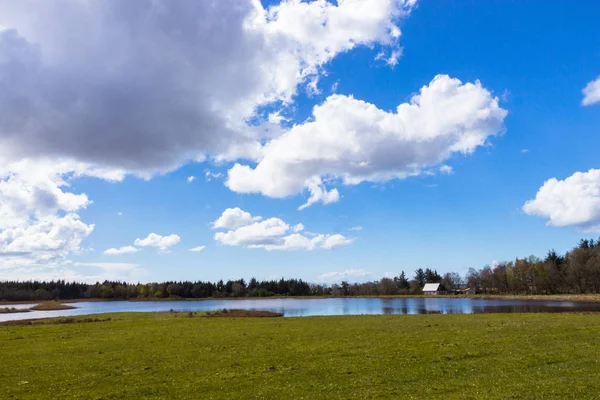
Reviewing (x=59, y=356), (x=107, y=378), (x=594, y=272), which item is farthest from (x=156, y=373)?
(x=594, y=272)

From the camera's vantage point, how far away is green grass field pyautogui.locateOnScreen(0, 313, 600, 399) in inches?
703

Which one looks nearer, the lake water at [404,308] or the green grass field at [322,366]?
the green grass field at [322,366]

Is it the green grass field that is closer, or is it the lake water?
the green grass field

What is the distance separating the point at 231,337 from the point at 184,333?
7.41 meters

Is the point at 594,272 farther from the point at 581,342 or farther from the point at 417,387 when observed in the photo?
the point at 417,387

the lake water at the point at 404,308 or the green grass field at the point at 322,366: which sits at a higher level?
the green grass field at the point at 322,366

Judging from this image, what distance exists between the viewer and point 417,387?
17922 millimetres

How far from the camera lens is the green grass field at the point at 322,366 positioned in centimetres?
1784

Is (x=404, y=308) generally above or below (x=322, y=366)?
below

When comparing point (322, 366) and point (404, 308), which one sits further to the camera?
point (404, 308)

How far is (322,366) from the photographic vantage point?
22.8 metres

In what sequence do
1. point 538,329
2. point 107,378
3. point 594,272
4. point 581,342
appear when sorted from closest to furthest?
point 107,378 < point 581,342 < point 538,329 < point 594,272

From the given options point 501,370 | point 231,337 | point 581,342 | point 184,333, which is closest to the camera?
point 501,370

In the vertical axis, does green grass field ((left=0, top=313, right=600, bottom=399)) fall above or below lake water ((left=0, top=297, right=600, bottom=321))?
above
